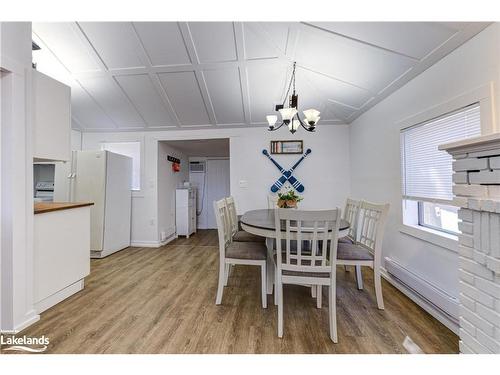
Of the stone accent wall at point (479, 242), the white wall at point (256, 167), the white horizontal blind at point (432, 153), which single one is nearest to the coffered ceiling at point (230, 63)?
the white wall at point (256, 167)

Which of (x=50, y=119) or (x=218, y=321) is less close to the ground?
(x=50, y=119)

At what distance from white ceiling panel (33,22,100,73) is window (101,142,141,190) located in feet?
4.90

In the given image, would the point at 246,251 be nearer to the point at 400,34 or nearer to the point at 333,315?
the point at 333,315

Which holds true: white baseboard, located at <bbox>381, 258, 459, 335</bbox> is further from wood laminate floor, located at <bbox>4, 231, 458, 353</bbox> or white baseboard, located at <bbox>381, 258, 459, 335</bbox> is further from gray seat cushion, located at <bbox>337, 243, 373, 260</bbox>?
gray seat cushion, located at <bbox>337, 243, 373, 260</bbox>

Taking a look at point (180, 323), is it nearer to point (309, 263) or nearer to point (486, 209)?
point (309, 263)

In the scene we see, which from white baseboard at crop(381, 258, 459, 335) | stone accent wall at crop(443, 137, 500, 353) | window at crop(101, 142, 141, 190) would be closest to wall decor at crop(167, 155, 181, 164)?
window at crop(101, 142, 141, 190)

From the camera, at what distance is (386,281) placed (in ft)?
8.11

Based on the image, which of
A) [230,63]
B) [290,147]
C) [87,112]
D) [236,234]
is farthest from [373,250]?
[87,112]

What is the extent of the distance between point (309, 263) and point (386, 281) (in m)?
1.43

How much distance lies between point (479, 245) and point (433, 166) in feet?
4.06

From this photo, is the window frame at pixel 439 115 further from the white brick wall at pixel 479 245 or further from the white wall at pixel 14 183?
the white wall at pixel 14 183

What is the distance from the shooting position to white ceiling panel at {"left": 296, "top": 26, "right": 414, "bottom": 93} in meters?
2.04

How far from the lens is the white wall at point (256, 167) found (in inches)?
152

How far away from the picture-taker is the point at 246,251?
2.01 meters
